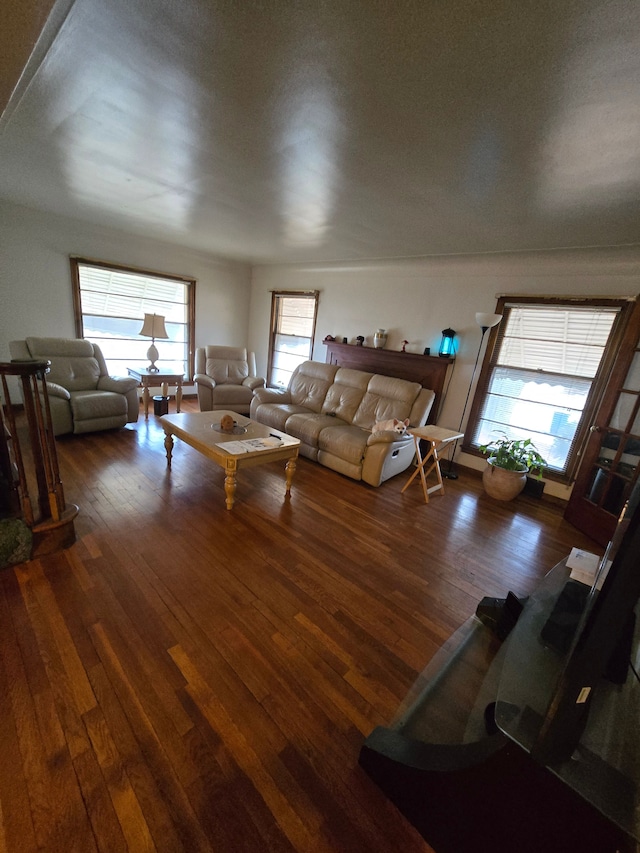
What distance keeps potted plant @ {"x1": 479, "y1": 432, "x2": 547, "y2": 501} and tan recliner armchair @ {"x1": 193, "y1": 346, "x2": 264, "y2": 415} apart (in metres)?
3.25

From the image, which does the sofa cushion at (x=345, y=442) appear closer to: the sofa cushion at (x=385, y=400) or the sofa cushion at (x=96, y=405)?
the sofa cushion at (x=385, y=400)

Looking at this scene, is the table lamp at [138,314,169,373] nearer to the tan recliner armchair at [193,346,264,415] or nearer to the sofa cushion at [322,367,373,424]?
the tan recliner armchair at [193,346,264,415]

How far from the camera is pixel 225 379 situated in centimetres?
495

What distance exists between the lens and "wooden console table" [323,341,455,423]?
3.96 metres

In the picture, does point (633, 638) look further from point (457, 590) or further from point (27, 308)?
point (27, 308)

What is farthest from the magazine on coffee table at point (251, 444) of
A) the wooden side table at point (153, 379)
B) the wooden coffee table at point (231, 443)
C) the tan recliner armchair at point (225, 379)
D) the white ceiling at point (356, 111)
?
the wooden side table at point (153, 379)

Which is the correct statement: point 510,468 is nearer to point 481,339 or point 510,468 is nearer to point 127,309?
point 481,339

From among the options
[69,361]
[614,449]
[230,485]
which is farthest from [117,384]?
[614,449]

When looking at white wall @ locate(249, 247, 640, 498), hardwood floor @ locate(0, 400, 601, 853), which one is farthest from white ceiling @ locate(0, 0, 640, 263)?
hardwood floor @ locate(0, 400, 601, 853)

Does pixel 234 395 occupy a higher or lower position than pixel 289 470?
higher

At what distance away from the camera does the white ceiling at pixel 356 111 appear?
3.39ft

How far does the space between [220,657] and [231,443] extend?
4.96ft

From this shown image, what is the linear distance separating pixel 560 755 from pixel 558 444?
335cm

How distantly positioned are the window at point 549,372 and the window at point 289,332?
283cm
